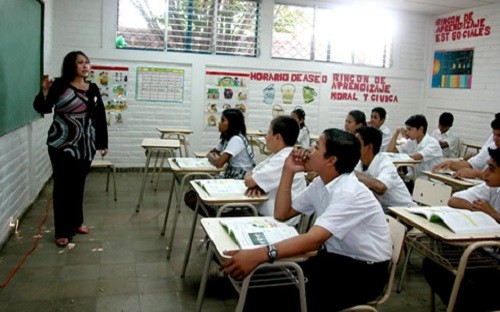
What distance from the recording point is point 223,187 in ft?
9.27

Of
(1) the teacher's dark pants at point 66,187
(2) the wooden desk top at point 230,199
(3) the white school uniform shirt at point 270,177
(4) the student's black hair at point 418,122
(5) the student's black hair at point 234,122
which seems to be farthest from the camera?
(4) the student's black hair at point 418,122

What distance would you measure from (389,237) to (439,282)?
1.77 ft

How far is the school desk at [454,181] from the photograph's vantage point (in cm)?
362

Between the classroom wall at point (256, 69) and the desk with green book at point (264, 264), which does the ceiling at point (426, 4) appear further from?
the desk with green book at point (264, 264)

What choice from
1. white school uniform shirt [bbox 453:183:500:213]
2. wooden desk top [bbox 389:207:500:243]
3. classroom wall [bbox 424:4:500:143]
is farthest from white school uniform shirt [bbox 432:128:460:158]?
wooden desk top [bbox 389:207:500:243]

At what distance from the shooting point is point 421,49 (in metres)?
8.14

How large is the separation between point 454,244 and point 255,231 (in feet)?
3.21

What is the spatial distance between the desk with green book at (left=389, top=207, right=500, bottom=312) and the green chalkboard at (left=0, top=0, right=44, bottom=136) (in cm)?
293

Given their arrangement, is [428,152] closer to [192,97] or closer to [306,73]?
[306,73]

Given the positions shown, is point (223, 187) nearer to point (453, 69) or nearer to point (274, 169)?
point (274, 169)

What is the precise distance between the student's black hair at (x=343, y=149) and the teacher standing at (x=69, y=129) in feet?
7.47

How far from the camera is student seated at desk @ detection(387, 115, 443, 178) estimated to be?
470 centimetres

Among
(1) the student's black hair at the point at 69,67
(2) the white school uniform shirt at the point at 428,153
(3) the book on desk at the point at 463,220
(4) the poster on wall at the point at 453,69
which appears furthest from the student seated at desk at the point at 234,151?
(4) the poster on wall at the point at 453,69

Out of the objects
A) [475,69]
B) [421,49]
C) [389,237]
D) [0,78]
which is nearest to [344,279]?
[389,237]
